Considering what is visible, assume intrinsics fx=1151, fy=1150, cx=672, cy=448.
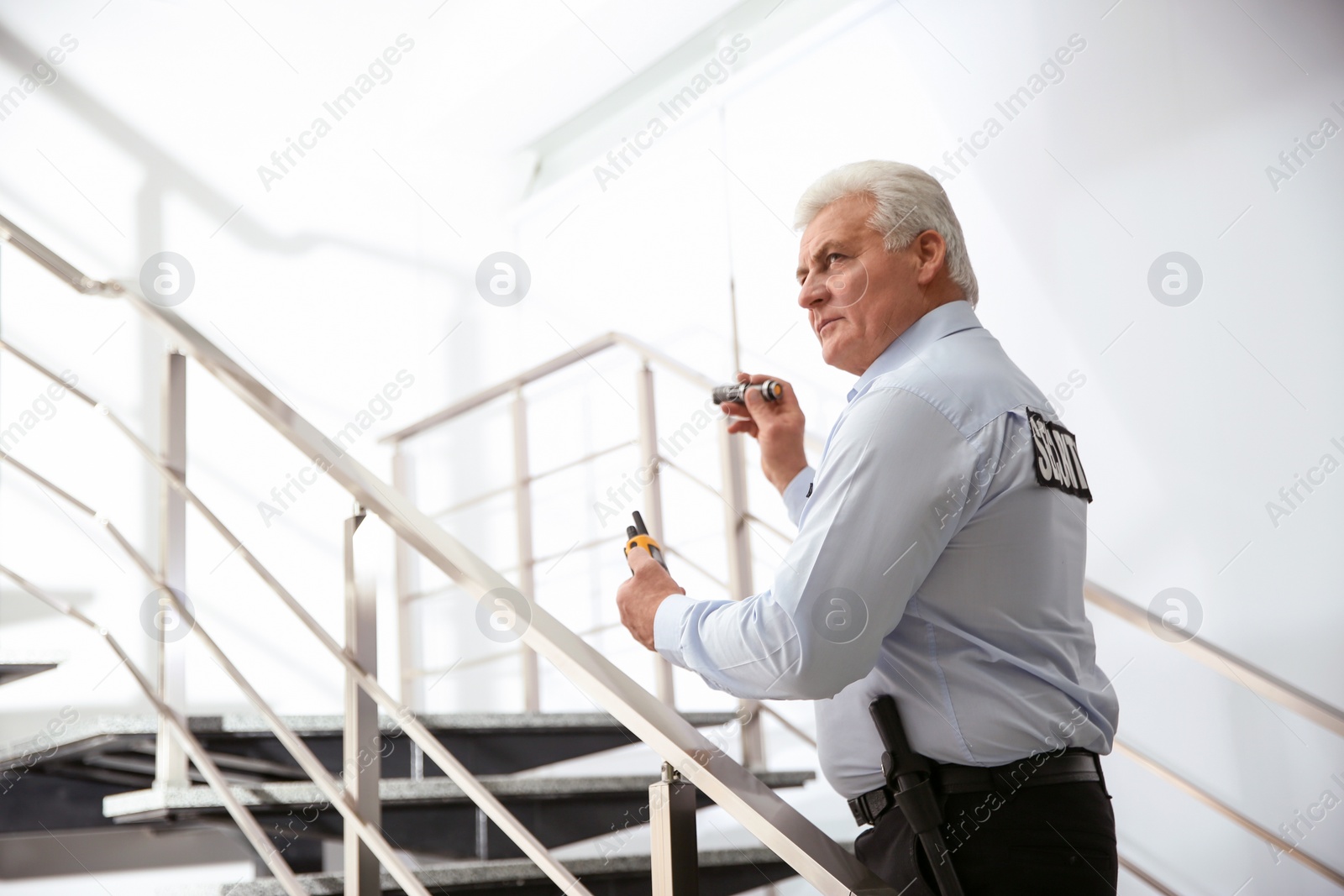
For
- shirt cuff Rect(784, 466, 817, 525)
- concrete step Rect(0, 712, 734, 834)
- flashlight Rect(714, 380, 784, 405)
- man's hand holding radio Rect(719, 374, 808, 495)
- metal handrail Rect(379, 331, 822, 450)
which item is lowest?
concrete step Rect(0, 712, 734, 834)

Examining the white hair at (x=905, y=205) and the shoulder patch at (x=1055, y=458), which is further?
the white hair at (x=905, y=205)

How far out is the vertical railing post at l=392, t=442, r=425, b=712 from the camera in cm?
335

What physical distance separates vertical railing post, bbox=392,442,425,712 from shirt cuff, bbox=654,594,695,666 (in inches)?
87.2

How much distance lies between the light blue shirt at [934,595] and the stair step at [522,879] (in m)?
0.57

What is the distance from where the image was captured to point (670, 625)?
1028 millimetres

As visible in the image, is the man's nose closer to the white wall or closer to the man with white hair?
the man with white hair

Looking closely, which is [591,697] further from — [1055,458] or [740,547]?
[740,547]

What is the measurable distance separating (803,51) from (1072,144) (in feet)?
3.09

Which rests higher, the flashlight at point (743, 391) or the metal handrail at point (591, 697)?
the flashlight at point (743, 391)

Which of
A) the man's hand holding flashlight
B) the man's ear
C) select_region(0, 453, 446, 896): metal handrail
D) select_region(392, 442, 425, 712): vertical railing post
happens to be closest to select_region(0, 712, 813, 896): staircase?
select_region(0, 453, 446, 896): metal handrail

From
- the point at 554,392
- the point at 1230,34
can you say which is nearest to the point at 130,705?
the point at 554,392

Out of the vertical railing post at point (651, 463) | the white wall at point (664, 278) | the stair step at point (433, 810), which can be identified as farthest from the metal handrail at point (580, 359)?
the stair step at point (433, 810)

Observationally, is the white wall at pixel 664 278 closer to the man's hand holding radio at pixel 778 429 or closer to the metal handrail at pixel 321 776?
the metal handrail at pixel 321 776

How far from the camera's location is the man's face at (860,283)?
1.17 meters
